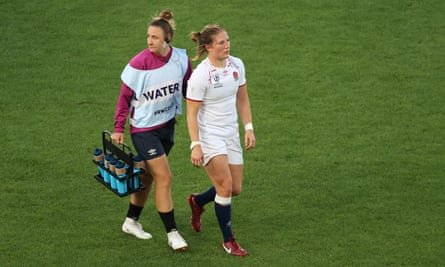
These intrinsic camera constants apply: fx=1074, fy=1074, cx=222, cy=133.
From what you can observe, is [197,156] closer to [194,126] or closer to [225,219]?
[194,126]

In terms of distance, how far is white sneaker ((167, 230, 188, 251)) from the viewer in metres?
8.82

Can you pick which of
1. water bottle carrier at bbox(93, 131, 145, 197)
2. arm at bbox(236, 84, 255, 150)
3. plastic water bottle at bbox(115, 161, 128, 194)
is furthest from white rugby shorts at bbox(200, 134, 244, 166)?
plastic water bottle at bbox(115, 161, 128, 194)

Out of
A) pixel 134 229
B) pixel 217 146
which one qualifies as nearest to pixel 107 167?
pixel 134 229

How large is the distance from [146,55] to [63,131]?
292 cm

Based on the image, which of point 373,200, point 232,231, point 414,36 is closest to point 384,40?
point 414,36

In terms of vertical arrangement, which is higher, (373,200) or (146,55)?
Result: (146,55)

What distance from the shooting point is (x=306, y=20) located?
46.2 feet

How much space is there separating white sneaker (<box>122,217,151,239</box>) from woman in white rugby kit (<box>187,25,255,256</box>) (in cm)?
73

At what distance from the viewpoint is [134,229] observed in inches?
359

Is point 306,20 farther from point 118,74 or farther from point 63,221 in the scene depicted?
point 63,221

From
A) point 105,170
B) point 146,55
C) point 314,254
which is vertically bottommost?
point 314,254

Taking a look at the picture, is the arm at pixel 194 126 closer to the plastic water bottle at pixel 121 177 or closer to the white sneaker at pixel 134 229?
the plastic water bottle at pixel 121 177

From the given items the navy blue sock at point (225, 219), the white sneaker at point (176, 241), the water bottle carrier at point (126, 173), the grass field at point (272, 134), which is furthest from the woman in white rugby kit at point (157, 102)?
the grass field at point (272, 134)

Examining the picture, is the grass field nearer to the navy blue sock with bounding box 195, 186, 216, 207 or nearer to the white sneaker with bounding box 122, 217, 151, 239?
the white sneaker with bounding box 122, 217, 151, 239
